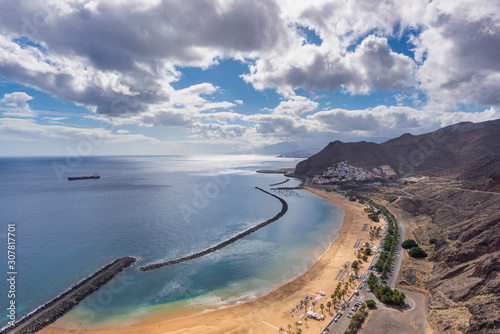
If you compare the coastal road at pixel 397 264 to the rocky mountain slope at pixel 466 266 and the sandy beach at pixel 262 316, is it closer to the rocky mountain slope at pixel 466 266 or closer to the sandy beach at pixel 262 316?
the rocky mountain slope at pixel 466 266

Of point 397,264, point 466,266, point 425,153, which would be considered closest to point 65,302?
point 397,264

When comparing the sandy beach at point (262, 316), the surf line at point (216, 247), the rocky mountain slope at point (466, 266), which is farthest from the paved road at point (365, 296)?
the surf line at point (216, 247)

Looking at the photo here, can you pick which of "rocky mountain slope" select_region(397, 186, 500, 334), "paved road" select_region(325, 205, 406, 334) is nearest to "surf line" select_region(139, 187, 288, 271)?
"paved road" select_region(325, 205, 406, 334)

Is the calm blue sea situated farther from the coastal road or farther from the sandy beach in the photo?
the coastal road

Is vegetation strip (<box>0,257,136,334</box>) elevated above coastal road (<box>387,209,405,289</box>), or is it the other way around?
coastal road (<box>387,209,405,289</box>)

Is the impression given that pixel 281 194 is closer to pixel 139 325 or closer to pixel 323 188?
pixel 323 188

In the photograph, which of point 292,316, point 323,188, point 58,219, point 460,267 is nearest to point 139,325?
point 292,316
